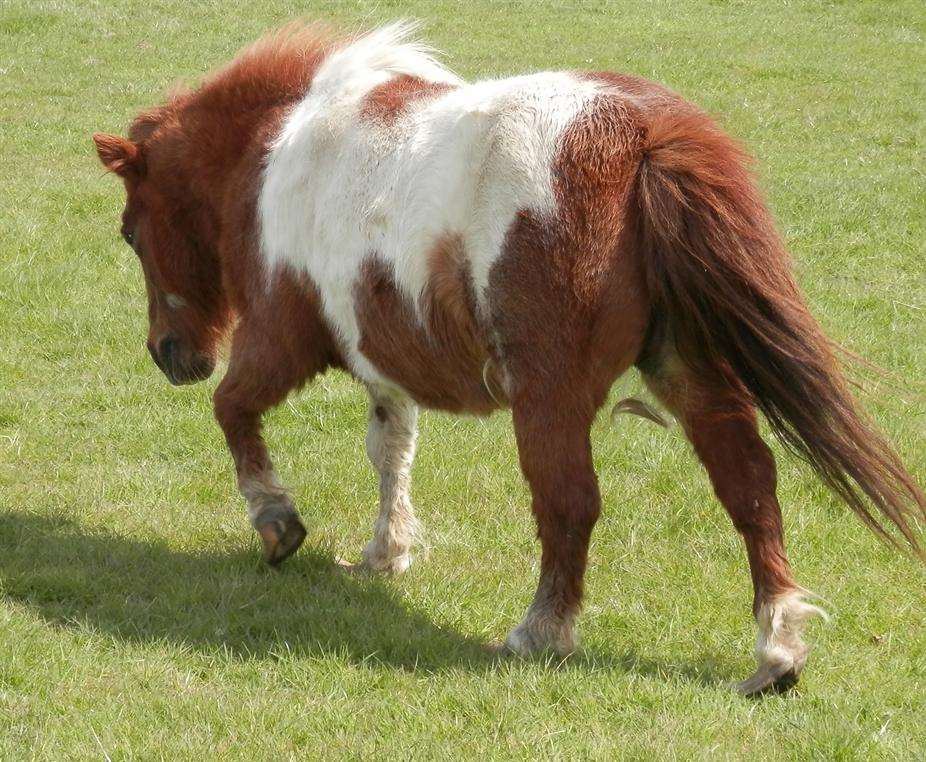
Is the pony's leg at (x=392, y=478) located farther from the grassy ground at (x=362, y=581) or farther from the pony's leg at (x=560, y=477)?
→ the pony's leg at (x=560, y=477)

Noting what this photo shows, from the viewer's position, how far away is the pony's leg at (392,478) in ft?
18.3

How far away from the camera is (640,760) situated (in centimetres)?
376

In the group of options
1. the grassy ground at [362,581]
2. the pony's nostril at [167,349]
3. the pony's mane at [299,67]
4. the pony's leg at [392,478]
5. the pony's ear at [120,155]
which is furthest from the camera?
the pony's nostril at [167,349]

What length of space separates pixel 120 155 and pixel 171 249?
0.49 meters

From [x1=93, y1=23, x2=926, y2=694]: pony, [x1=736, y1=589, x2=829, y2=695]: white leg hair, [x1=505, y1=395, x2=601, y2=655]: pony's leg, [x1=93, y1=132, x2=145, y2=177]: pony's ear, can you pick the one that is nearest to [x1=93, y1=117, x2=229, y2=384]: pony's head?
[x1=93, y1=132, x2=145, y2=177]: pony's ear

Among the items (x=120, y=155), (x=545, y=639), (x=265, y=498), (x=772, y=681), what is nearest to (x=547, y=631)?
(x=545, y=639)

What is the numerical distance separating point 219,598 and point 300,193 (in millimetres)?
1649

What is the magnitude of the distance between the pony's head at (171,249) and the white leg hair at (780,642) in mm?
3110

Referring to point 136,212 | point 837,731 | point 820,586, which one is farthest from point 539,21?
point 837,731

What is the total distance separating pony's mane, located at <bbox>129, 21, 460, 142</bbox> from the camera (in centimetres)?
546

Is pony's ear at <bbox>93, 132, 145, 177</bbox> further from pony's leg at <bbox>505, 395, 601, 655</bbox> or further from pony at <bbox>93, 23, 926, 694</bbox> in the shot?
pony's leg at <bbox>505, 395, 601, 655</bbox>

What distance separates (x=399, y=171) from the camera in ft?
15.6

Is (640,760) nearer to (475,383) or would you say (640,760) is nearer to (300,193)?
(475,383)

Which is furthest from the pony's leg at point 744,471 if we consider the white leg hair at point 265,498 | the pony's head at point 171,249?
the pony's head at point 171,249
